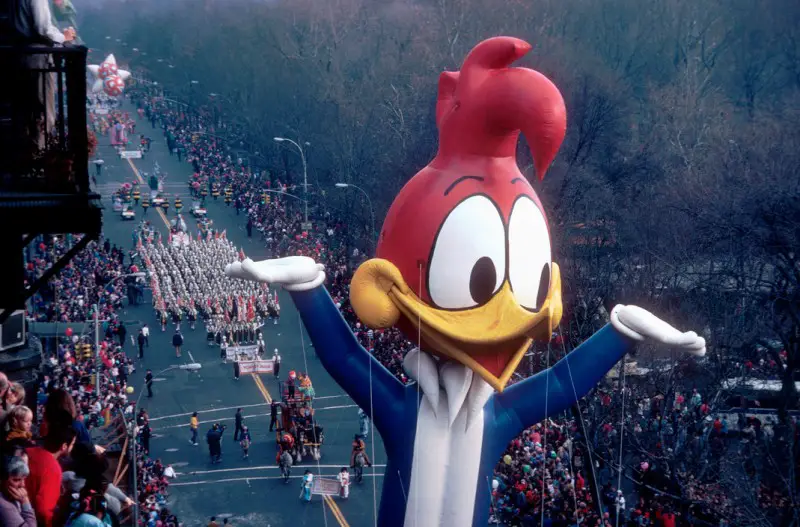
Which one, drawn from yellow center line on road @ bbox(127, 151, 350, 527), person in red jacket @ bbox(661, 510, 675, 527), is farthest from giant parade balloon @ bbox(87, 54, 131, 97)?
person in red jacket @ bbox(661, 510, 675, 527)

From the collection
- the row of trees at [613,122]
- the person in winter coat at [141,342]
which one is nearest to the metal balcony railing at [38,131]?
the row of trees at [613,122]

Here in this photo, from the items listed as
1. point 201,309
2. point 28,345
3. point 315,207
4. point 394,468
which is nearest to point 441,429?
point 394,468

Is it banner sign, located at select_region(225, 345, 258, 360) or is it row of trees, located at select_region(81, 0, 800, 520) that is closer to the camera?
row of trees, located at select_region(81, 0, 800, 520)

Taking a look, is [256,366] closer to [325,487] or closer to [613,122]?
[325,487]

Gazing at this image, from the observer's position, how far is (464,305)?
1099 centimetres

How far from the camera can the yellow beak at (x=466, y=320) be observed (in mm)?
10797

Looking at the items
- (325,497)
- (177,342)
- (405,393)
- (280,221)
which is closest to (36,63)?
(405,393)

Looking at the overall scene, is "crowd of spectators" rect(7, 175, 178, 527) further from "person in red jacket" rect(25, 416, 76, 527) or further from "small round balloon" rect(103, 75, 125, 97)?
"small round balloon" rect(103, 75, 125, 97)

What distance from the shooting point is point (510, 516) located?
800 inches

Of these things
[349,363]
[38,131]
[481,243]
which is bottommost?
[349,363]

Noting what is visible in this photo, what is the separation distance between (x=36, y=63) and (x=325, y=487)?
15.4 metres

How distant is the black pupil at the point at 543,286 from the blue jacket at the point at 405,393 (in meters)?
0.69

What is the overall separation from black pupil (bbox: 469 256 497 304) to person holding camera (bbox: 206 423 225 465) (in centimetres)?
1536

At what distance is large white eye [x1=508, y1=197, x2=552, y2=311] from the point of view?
11055 millimetres
